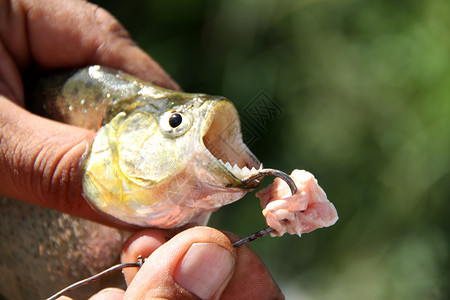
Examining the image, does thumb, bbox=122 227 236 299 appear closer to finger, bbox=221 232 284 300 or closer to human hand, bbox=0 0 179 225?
finger, bbox=221 232 284 300

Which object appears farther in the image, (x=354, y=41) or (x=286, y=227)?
(x=354, y=41)

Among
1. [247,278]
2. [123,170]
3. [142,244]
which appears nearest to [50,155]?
[123,170]

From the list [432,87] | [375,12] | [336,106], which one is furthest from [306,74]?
[432,87]

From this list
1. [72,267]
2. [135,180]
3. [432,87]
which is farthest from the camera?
[432,87]

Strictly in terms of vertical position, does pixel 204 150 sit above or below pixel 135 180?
above

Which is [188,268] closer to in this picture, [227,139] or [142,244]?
[142,244]

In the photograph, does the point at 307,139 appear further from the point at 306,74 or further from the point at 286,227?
the point at 286,227

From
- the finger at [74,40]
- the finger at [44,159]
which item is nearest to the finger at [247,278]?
the finger at [44,159]

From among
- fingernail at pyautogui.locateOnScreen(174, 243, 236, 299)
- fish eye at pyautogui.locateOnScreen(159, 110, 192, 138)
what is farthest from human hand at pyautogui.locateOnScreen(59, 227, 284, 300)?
fish eye at pyautogui.locateOnScreen(159, 110, 192, 138)

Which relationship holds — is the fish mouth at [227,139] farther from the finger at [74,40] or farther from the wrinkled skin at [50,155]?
the finger at [74,40]
